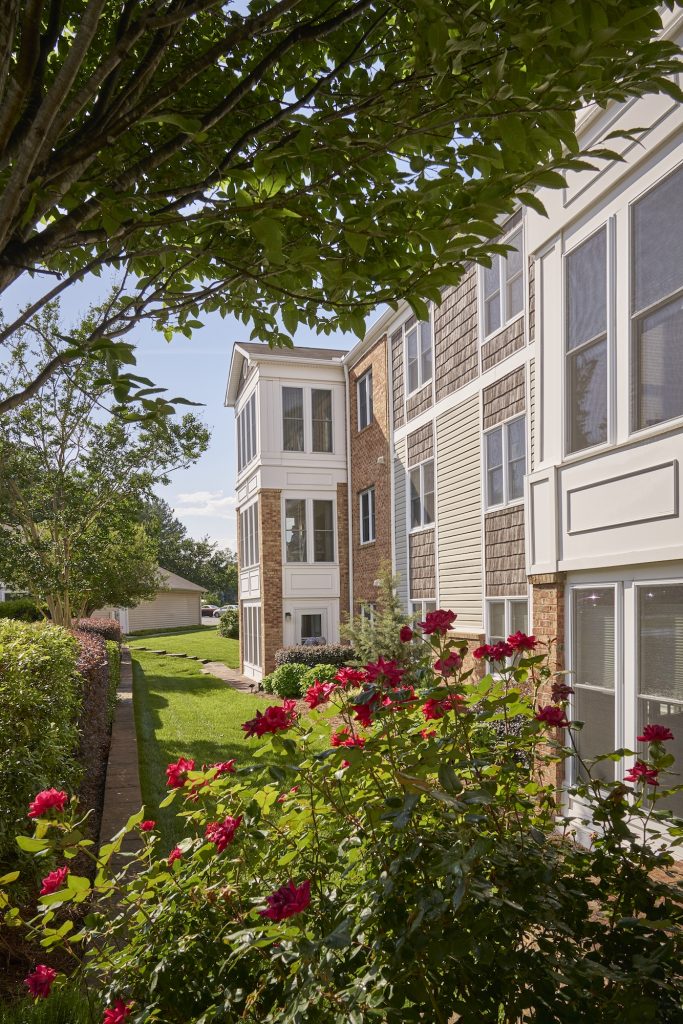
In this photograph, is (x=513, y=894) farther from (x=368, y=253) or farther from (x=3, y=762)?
(x=3, y=762)

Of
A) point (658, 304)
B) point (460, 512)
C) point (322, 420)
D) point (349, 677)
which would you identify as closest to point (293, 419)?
point (322, 420)

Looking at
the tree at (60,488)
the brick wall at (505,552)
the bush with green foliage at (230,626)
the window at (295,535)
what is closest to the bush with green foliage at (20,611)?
the tree at (60,488)

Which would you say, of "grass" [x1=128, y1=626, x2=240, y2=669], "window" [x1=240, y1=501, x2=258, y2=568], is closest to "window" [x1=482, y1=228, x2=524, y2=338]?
"window" [x1=240, y1=501, x2=258, y2=568]

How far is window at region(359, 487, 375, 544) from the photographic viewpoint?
645 inches

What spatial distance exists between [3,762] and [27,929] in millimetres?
903

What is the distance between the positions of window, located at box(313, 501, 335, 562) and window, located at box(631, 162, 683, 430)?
1211 cm

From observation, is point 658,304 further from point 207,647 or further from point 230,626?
point 230,626

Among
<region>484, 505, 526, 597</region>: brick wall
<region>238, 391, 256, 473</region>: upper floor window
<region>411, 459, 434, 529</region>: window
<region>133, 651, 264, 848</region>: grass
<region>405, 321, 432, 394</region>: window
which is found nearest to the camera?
<region>133, 651, 264, 848</region>: grass

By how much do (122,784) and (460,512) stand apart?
639 cm

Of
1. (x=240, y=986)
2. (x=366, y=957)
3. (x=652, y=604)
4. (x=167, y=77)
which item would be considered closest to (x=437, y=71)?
(x=167, y=77)

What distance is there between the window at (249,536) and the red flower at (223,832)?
16.2 meters

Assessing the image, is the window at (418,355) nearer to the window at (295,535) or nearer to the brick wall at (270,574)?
the window at (295,535)

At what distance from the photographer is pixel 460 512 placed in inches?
443

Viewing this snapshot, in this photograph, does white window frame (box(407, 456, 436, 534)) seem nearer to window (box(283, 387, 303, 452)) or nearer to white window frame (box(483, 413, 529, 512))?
white window frame (box(483, 413, 529, 512))
